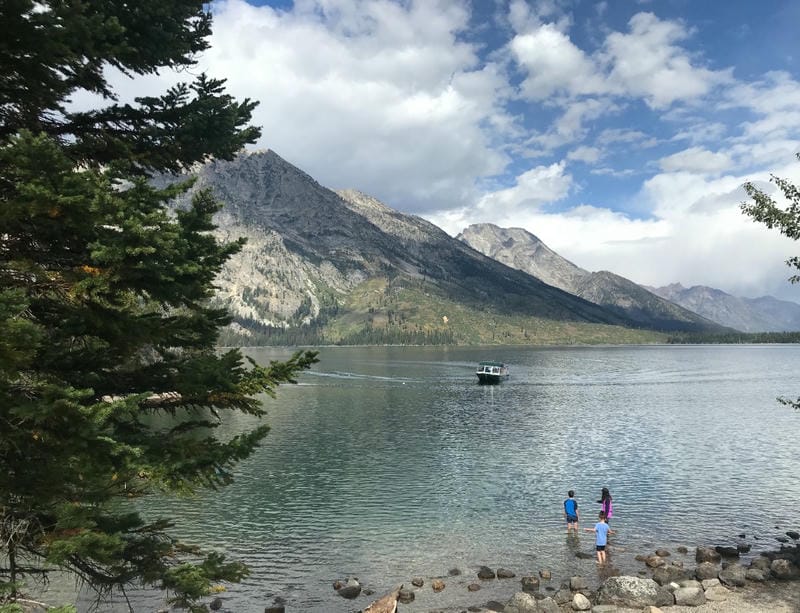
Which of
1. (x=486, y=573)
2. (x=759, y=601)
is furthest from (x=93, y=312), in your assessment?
(x=759, y=601)

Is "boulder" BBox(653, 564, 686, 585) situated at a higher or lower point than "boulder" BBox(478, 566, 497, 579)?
higher

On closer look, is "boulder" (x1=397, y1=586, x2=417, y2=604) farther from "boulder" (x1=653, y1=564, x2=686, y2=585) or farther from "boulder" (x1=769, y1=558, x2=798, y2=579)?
"boulder" (x1=769, y1=558, x2=798, y2=579)

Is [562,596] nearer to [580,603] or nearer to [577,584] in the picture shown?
[580,603]

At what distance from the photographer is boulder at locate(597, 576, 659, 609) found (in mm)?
26659

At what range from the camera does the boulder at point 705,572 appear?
30.0 meters

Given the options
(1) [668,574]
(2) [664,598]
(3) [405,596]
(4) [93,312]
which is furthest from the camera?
(1) [668,574]

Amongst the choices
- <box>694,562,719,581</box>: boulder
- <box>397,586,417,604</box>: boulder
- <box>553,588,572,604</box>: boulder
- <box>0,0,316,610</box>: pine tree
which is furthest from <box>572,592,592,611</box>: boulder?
<box>0,0,316,610</box>: pine tree

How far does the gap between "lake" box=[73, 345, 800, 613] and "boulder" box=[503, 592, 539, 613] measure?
5.66 feet

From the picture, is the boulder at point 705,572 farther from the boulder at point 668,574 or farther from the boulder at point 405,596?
the boulder at point 405,596

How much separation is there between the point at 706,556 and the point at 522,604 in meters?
15.1

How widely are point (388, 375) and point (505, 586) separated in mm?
151056

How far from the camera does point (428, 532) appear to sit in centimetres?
3938

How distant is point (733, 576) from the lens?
29.4m

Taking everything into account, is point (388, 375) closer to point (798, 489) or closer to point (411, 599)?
point (798, 489)
